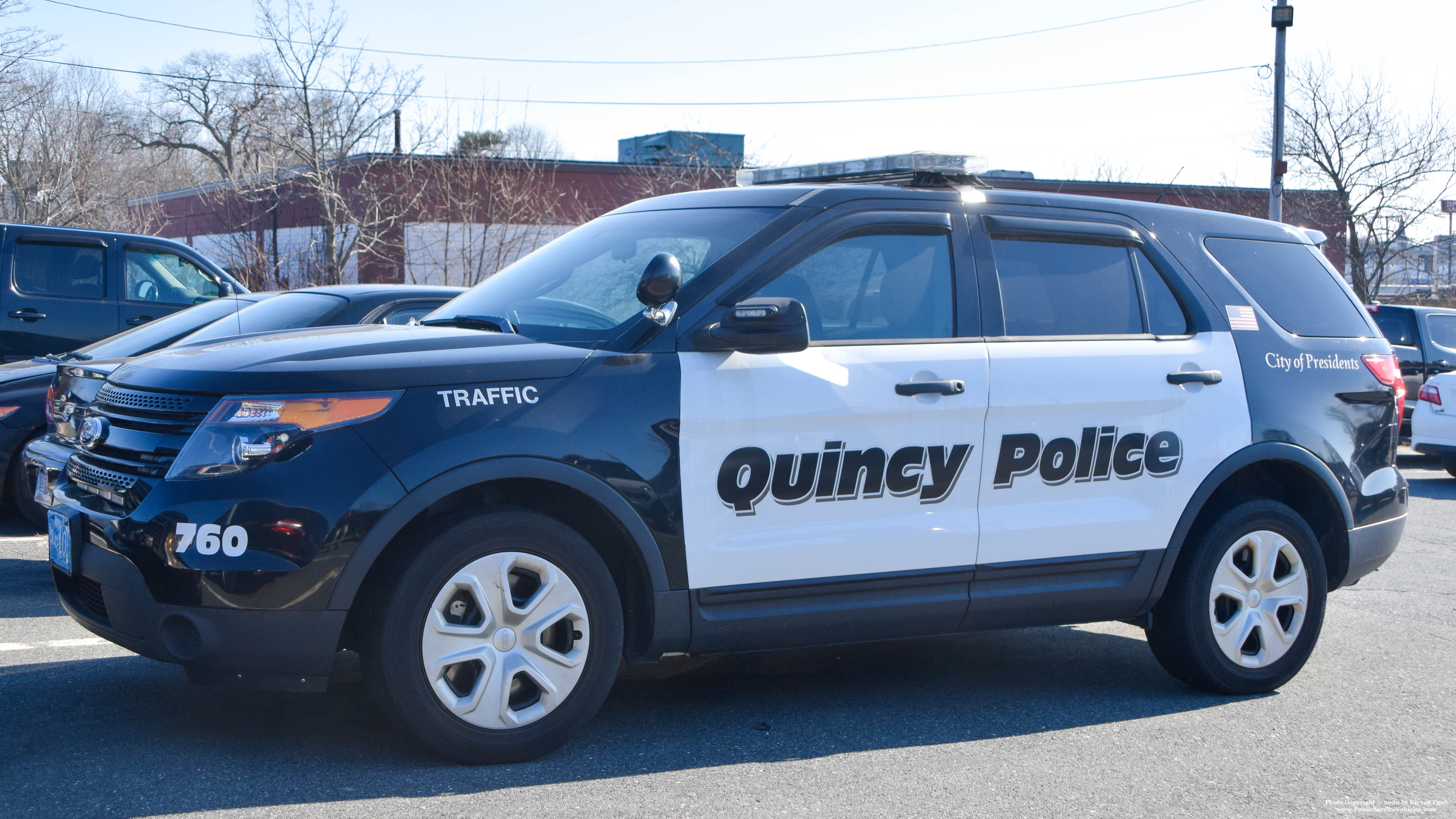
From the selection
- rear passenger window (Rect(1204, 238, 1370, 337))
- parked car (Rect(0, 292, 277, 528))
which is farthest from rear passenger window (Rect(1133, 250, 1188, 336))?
parked car (Rect(0, 292, 277, 528))

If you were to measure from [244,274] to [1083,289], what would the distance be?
20381mm

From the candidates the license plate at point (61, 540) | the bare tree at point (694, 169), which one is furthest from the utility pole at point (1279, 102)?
the license plate at point (61, 540)

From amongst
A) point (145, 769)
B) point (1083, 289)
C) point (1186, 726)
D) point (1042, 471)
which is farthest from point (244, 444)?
point (1186, 726)

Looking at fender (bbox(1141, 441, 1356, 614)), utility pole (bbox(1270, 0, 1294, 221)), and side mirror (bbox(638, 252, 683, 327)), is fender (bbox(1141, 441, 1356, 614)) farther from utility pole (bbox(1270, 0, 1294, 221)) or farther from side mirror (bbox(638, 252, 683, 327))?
utility pole (bbox(1270, 0, 1294, 221))

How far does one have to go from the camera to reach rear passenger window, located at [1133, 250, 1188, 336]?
496 cm

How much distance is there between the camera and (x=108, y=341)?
746cm

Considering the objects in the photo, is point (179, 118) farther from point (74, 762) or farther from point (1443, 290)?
point (74, 762)

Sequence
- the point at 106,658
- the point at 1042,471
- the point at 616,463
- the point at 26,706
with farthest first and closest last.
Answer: the point at 106,658, the point at 1042,471, the point at 26,706, the point at 616,463

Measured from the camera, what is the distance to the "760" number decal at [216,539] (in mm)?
3516

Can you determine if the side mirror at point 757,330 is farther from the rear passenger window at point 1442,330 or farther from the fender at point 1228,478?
the rear passenger window at point 1442,330

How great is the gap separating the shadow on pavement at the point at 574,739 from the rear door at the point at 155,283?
648cm

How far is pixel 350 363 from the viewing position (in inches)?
146

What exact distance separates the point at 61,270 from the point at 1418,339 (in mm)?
15097

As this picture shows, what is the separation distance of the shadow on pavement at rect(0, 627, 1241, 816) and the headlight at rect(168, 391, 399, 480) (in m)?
0.92
